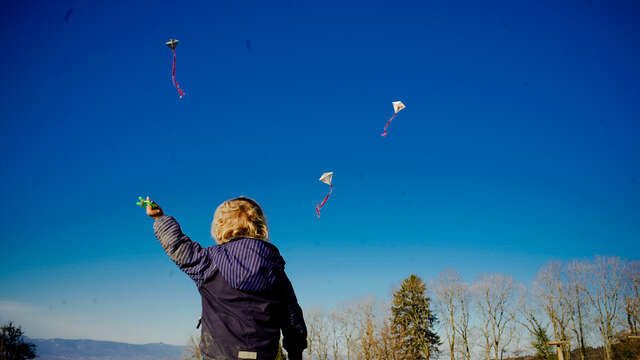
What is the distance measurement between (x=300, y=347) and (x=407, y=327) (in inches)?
1357

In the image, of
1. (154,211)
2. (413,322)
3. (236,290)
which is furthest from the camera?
(413,322)

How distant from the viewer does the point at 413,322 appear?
33.9 m

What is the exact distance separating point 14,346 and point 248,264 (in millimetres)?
32385

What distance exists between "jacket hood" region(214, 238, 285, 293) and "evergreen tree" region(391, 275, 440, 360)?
3248 cm

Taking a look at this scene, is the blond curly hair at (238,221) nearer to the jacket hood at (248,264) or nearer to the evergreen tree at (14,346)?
the jacket hood at (248,264)

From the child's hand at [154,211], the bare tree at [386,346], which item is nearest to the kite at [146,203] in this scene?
the child's hand at [154,211]

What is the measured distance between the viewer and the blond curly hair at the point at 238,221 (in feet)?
7.40

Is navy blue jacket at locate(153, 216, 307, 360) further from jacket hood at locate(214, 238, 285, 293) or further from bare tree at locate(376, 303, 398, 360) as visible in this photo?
bare tree at locate(376, 303, 398, 360)

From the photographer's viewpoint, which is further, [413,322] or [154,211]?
[413,322]

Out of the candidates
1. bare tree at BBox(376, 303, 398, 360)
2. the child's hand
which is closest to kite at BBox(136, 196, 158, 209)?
the child's hand

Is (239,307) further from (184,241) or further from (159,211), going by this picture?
(159,211)

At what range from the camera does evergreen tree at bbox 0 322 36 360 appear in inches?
979

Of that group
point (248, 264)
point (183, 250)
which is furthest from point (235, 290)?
point (183, 250)

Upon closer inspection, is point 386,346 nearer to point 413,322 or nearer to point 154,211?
point 413,322
